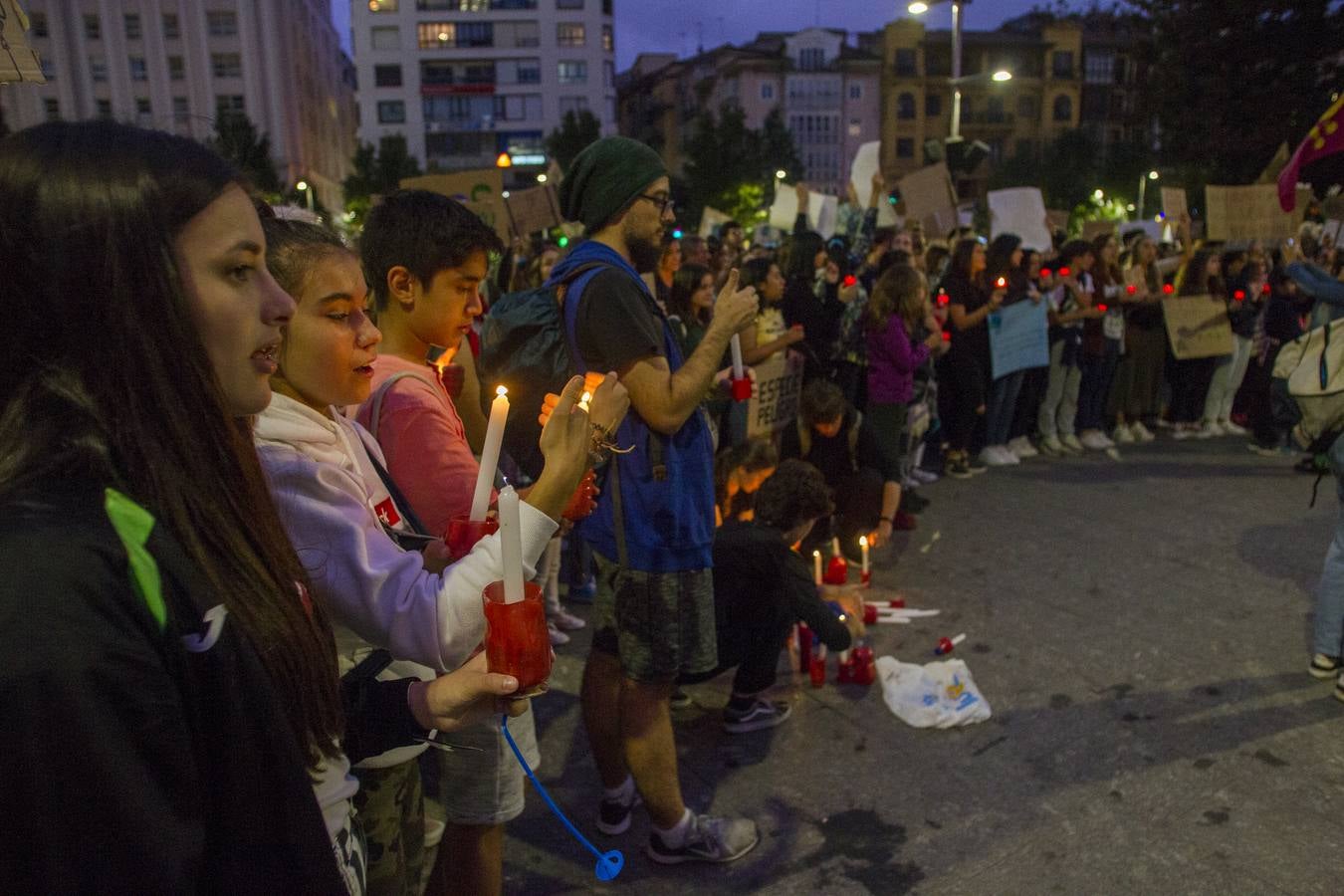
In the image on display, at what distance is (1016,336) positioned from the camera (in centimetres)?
787

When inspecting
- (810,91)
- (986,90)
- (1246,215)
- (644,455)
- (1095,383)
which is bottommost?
(1095,383)

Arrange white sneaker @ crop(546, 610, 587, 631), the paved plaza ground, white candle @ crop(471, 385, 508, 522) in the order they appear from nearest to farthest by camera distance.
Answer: white candle @ crop(471, 385, 508, 522), the paved plaza ground, white sneaker @ crop(546, 610, 587, 631)

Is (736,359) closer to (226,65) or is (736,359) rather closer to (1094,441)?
(1094,441)

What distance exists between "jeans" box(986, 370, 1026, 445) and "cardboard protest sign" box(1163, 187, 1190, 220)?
2.63m

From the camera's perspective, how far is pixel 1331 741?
11.8 feet

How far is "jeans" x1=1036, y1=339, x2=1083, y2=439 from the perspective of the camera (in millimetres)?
8352

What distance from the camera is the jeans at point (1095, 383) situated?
28.2 ft

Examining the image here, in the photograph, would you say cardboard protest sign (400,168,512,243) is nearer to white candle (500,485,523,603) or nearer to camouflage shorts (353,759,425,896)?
camouflage shorts (353,759,425,896)

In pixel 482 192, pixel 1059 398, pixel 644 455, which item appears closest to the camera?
pixel 644 455

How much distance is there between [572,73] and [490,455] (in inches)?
3074

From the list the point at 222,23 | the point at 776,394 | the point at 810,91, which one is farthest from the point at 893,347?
the point at 810,91

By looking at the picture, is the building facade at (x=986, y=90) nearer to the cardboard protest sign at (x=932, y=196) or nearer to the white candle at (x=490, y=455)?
the cardboard protest sign at (x=932, y=196)

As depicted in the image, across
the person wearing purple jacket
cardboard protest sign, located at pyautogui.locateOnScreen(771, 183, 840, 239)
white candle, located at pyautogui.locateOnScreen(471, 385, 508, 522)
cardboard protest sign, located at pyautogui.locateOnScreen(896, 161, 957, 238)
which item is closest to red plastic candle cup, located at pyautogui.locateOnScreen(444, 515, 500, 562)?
white candle, located at pyautogui.locateOnScreen(471, 385, 508, 522)

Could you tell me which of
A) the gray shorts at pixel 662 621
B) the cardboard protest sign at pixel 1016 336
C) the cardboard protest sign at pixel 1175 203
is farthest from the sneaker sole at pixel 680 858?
the cardboard protest sign at pixel 1175 203
